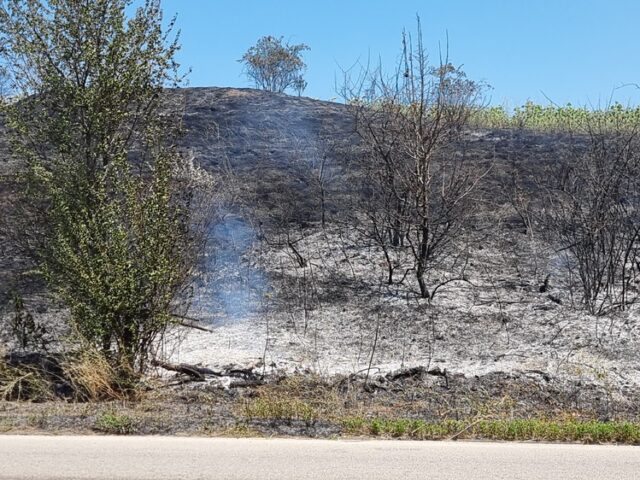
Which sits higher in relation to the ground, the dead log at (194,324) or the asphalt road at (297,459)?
the dead log at (194,324)

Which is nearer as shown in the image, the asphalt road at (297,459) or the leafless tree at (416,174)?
the asphalt road at (297,459)

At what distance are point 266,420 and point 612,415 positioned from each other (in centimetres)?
375

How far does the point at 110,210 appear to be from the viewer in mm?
9453

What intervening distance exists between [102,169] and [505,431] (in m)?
6.42

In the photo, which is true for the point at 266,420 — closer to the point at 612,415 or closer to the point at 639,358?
the point at 612,415

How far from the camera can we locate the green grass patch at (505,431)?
22.5 ft

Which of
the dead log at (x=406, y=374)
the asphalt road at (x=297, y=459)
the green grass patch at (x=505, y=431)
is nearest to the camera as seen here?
the asphalt road at (x=297, y=459)

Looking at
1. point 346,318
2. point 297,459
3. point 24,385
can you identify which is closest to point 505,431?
point 297,459

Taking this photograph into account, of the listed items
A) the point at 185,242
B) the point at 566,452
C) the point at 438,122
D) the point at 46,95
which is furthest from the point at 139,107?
the point at 566,452

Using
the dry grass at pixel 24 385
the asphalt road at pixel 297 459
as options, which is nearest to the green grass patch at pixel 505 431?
the asphalt road at pixel 297 459

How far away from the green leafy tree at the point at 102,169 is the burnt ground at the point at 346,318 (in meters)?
1.21

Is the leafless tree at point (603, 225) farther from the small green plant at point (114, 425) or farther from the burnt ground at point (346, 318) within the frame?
the small green plant at point (114, 425)

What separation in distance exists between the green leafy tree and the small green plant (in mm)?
1870

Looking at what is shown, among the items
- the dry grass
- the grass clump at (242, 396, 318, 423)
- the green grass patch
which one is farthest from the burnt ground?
the dry grass
